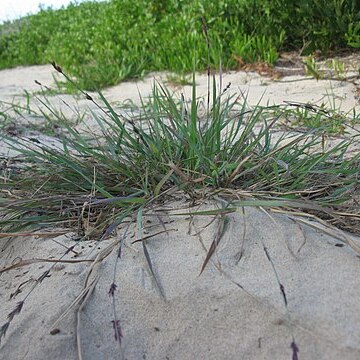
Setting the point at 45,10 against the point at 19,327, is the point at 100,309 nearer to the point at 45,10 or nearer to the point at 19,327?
the point at 19,327

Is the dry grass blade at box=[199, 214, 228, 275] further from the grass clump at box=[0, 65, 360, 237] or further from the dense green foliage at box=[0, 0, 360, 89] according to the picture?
the dense green foliage at box=[0, 0, 360, 89]

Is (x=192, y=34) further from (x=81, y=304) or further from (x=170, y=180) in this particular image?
(x=81, y=304)

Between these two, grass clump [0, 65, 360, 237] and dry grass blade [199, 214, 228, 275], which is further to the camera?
grass clump [0, 65, 360, 237]

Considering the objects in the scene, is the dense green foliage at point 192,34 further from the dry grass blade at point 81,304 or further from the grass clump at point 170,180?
the dry grass blade at point 81,304

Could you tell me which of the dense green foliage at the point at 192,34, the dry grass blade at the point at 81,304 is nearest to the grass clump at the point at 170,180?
the dry grass blade at the point at 81,304

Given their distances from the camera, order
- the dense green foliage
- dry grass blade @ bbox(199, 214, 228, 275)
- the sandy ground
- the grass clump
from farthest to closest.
Result: the dense green foliage, the grass clump, dry grass blade @ bbox(199, 214, 228, 275), the sandy ground

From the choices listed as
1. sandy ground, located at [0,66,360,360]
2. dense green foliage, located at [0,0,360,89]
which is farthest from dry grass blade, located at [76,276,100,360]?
dense green foliage, located at [0,0,360,89]

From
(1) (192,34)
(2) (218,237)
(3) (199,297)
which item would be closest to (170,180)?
(2) (218,237)

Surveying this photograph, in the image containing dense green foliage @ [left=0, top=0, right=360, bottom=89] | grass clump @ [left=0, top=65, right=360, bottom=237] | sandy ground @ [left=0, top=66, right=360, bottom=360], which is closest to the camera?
sandy ground @ [left=0, top=66, right=360, bottom=360]
